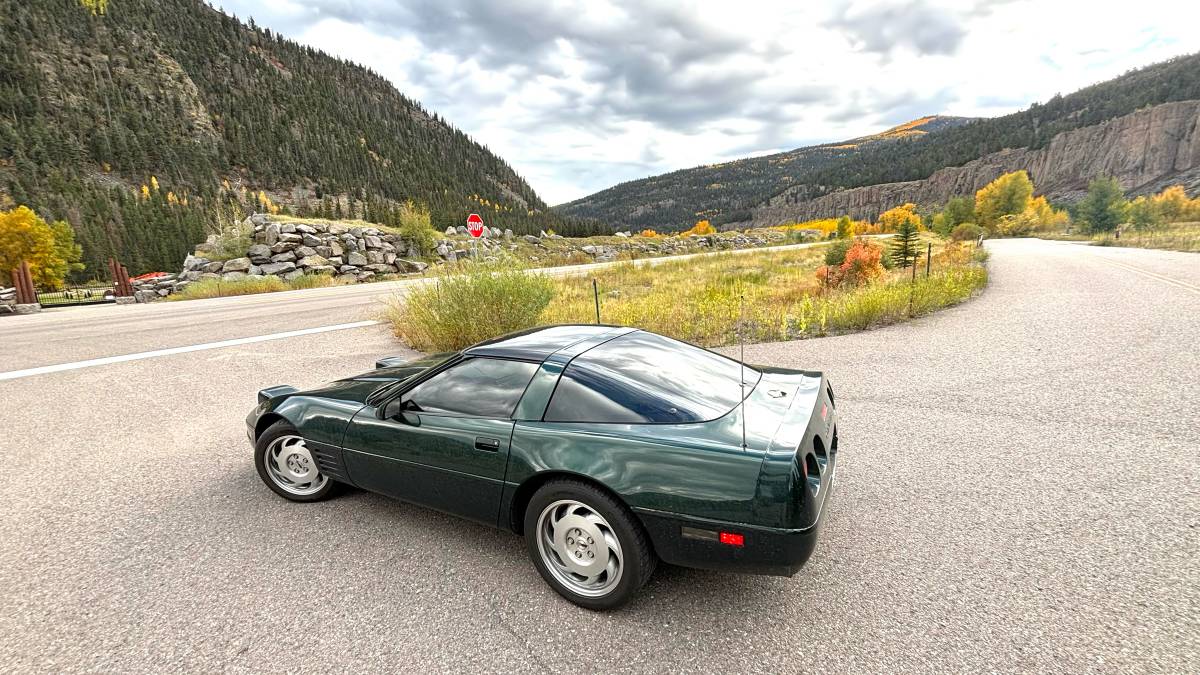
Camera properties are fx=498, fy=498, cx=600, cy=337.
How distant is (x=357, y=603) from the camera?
2.41 meters

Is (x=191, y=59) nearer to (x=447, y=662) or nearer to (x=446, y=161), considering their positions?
(x=446, y=161)

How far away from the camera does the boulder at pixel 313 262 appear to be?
2395cm

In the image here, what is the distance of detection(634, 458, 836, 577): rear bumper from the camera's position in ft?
6.41

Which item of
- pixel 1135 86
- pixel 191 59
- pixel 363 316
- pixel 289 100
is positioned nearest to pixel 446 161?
pixel 289 100

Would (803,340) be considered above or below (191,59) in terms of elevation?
below

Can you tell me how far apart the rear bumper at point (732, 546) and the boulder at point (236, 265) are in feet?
87.5

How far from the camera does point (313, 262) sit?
24.3 metres

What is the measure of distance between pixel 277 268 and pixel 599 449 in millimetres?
26195

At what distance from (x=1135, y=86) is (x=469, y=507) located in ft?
549

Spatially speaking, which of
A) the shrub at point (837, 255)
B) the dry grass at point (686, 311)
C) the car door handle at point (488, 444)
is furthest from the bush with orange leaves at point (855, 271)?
the car door handle at point (488, 444)

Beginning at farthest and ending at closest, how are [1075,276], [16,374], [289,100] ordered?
1. [289,100]
2. [1075,276]
3. [16,374]

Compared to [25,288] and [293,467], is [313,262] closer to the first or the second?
[25,288]

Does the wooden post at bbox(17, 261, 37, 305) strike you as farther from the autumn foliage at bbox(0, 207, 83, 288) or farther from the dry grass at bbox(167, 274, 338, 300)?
the autumn foliage at bbox(0, 207, 83, 288)

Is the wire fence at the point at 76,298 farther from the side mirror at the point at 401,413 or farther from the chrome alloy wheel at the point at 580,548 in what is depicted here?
the chrome alloy wheel at the point at 580,548
